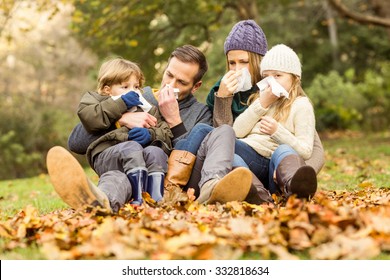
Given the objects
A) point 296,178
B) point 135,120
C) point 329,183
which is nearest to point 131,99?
point 135,120

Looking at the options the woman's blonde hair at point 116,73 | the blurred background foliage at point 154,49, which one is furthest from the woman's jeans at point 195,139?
the blurred background foliage at point 154,49

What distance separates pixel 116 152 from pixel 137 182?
265 mm

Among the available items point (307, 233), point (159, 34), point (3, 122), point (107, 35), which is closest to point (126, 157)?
point (307, 233)

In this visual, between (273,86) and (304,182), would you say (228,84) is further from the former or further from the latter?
(304,182)

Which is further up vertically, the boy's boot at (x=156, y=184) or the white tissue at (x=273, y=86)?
the white tissue at (x=273, y=86)

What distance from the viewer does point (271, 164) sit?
407cm

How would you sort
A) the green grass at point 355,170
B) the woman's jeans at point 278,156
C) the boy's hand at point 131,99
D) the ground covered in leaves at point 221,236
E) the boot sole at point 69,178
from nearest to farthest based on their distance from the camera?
the ground covered in leaves at point 221,236 → the boot sole at point 69,178 → the woman's jeans at point 278,156 → the boy's hand at point 131,99 → the green grass at point 355,170

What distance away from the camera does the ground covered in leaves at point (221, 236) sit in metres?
2.43

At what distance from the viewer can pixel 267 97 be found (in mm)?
4211

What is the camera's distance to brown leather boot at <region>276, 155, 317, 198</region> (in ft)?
11.1

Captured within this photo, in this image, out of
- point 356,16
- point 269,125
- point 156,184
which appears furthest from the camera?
point 356,16

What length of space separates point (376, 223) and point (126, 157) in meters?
1.77

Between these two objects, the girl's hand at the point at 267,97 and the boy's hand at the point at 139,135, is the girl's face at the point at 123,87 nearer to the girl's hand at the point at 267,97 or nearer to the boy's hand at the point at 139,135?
the boy's hand at the point at 139,135

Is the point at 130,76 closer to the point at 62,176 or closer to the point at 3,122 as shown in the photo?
the point at 62,176
